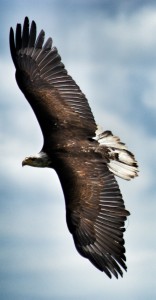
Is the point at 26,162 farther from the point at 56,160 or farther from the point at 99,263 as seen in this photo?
Answer: the point at 99,263

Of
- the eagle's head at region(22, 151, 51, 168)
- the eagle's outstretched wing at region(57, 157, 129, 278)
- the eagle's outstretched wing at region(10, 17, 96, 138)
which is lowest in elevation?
the eagle's outstretched wing at region(57, 157, 129, 278)

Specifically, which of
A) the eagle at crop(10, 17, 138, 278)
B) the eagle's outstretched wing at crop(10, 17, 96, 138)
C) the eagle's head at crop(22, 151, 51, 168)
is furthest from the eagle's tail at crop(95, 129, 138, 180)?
the eagle's head at crop(22, 151, 51, 168)

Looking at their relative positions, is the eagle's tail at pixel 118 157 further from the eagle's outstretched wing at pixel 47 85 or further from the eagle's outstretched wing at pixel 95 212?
the eagle's outstretched wing at pixel 95 212

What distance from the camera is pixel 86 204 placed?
13.2 m

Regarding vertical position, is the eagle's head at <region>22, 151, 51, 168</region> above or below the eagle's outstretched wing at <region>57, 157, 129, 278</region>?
above

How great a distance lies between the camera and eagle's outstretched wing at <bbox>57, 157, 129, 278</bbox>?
12.7 meters

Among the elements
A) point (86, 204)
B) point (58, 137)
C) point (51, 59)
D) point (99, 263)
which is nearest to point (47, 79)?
point (51, 59)

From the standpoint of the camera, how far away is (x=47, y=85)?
15312 millimetres

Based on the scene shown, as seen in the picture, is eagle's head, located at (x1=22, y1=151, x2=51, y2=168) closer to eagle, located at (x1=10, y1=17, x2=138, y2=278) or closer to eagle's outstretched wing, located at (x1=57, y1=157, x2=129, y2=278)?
eagle, located at (x1=10, y1=17, x2=138, y2=278)

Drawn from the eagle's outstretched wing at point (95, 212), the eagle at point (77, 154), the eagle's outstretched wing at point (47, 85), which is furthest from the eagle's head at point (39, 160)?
the eagle's outstretched wing at point (95, 212)

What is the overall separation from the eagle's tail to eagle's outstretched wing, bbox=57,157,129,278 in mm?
747

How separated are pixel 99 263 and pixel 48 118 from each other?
325cm

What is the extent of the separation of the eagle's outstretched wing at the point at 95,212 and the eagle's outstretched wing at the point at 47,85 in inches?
41.9

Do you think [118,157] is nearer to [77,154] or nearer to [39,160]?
[77,154]
